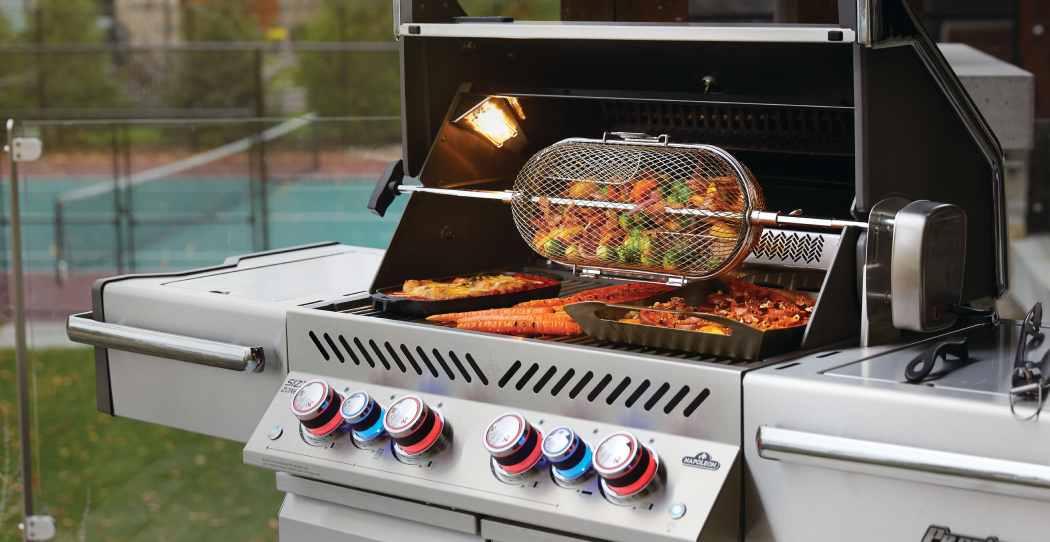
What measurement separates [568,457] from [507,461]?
0.09m

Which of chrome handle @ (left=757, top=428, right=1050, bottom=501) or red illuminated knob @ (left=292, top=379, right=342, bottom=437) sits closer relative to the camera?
chrome handle @ (left=757, top=428, right=1050, bottom=501)

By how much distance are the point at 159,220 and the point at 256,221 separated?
1.36 ft

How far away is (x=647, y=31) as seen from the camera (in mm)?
1345

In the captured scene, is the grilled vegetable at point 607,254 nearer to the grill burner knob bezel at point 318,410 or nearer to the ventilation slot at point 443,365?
the ventilation slot at point 443,365

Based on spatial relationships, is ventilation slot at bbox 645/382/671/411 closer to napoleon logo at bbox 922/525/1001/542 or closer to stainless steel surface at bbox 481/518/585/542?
stainless steel surface at bbox 481/518/585/542

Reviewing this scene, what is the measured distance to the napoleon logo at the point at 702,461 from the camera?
1164 millimetres

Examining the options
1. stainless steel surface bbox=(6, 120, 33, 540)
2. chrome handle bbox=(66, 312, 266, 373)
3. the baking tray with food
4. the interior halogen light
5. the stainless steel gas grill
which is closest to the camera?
the stainless steel gas grill

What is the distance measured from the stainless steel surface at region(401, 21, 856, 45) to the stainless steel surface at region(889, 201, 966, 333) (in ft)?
0.83

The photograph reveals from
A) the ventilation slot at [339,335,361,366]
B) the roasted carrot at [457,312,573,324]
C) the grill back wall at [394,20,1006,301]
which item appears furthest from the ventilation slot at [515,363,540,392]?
the grill back wall at [394,20,1006,301]

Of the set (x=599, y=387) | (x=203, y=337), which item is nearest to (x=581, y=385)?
(x=599, y=387)

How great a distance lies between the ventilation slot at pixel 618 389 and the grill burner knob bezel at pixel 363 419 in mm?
365

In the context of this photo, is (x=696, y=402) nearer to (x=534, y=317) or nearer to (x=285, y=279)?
(x=534, y=317)

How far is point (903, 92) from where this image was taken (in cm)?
133

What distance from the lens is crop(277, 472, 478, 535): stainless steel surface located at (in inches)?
51.6
